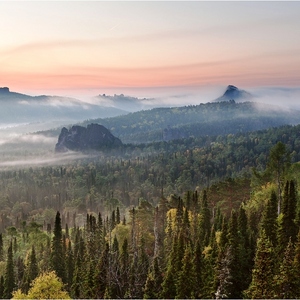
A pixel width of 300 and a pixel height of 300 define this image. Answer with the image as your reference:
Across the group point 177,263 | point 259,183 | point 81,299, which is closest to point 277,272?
point 177,263

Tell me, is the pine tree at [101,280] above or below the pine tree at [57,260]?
above

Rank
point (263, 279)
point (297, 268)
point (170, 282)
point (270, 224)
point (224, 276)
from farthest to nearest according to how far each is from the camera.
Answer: point (270, 224) → point (170, 282) → point (224, 276) → point (297, 268) → point (263, 279)

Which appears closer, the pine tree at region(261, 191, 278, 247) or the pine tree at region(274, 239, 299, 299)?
the pine tree at region(274, 239, 299, 299)

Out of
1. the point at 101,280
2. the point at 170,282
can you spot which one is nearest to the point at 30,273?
the point at 101,280

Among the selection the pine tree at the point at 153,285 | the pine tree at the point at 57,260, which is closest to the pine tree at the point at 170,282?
the pine tree at the point at 153,285

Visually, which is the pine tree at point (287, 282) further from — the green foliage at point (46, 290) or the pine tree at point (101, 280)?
the green foliage at point (46, 290)

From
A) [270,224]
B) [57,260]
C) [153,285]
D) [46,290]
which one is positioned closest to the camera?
[153,285]

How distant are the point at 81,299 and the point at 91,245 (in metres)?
24.6

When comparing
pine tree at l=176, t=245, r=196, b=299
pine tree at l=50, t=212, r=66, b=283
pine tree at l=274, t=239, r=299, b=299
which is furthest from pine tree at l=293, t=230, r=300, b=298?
pine tree at l=50, t=212, r=66, b=283

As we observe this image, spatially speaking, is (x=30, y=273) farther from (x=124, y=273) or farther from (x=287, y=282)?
(x=287, y=282)

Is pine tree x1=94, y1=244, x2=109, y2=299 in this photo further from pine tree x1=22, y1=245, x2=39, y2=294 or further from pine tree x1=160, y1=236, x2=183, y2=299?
pine tree x1=22, y1=245, x2=39, y2=294

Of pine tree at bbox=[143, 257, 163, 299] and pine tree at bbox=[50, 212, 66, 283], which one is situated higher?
pine tree at bbox=[143, 257, 163, 299]

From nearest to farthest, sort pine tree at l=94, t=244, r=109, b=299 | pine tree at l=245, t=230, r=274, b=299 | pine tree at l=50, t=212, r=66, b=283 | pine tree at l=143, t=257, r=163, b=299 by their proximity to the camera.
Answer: pine tree at l=245, t=230, r=274, b=299 < pine tree at l=143, t=257, r=163, b=299 < pine tree at l=94, t=244, r=109, b=299 < pine tree at l=50, t=212, r=66, b=283

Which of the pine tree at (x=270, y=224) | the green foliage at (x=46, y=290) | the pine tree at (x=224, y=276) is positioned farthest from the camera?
the pine tree at (x=270, y=224)
